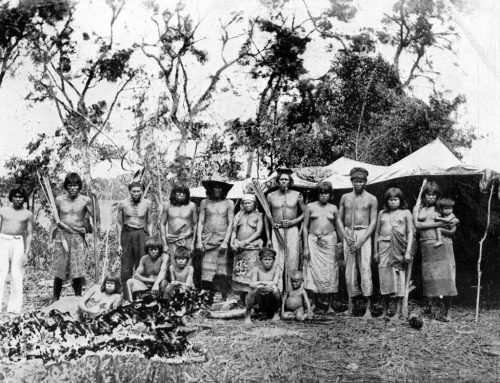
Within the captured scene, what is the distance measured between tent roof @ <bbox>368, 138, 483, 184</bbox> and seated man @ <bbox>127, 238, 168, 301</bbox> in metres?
2.96

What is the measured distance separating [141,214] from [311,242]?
77.1 inches

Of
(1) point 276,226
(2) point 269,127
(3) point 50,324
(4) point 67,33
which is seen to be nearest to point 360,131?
(2) point 269,127

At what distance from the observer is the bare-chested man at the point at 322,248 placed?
5.43m

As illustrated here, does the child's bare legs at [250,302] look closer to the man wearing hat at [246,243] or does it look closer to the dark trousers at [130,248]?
the man wearing hat at [246,243]

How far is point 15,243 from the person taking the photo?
528 centimetres

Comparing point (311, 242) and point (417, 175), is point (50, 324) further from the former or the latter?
point (417, 175)

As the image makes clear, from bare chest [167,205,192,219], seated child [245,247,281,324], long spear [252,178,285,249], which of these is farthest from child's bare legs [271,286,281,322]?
bare chest [167,205,192,219]

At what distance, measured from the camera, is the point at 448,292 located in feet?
16.7

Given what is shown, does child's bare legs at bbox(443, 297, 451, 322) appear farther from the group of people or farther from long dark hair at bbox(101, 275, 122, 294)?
long dark hair at bbox(101, 275, 122, 294)

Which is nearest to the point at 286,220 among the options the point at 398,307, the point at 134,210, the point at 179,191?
the point at 179,191

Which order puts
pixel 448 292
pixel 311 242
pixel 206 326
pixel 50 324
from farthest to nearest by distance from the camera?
pixel 311 242 → pixel 448 292 → pixel 206 326 → pixel 50 324

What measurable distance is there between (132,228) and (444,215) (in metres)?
3.41

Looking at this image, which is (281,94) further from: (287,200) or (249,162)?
(287,200)

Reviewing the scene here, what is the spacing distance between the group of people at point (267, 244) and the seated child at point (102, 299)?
0.01 metres
